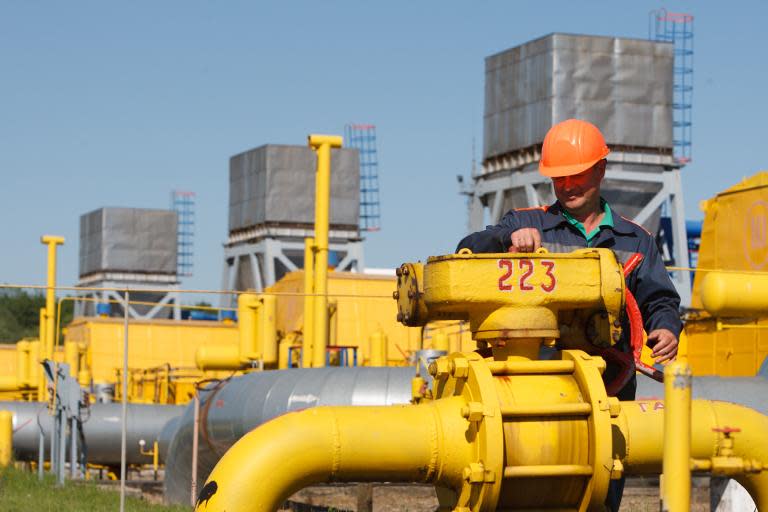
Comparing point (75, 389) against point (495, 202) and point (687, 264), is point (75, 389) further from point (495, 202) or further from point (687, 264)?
point (687, 264)

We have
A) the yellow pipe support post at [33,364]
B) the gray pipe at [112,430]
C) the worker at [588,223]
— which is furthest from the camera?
the yellow pipe support post at [33,364]

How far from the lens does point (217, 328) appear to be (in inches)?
1881

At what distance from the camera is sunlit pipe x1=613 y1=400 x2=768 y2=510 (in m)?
4.48

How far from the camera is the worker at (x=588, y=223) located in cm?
520

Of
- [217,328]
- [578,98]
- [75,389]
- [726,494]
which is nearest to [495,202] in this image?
[578,98]

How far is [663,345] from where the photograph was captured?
16.3 ft

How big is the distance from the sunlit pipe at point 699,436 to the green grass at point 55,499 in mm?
5522

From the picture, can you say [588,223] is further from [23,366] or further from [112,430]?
[23,366]

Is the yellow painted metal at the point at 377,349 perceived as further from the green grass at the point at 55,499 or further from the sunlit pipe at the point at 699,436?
the sunlit pipe at the point at 699,436

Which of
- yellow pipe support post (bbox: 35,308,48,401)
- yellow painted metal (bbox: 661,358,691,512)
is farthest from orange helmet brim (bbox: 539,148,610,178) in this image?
yellow pipe support post (bbox: 35,308,48,401)

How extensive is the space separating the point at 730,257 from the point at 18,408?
16244 millimetres

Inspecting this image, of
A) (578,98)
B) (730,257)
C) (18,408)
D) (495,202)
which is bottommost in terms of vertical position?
(18,408)

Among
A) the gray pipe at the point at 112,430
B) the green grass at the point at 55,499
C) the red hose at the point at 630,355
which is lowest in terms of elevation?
the gray pipe at the point at 112,430

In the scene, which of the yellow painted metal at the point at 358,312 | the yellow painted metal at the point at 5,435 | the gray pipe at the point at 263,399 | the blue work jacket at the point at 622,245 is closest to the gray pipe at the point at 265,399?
the gray pipe at the point at 263,399
